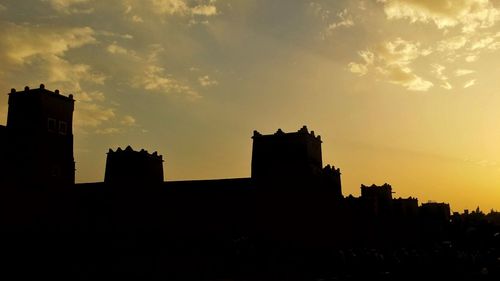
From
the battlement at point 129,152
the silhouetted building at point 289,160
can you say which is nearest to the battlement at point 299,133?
the silhouetted building at point 289,160

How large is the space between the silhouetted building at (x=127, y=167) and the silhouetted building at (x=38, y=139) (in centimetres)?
270

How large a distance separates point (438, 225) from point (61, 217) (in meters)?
39.7

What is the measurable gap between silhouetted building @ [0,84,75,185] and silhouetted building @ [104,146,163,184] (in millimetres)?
2695

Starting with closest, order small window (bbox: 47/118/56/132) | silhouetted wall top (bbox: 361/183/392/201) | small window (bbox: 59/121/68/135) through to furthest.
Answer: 1. small window (bbox: 47/118/56/132)
2. small window (bbox: 59/121/68/135)
3. silhouetted wall top (bbox: 361/183/392/201)

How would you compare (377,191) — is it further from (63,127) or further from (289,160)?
(63,127)

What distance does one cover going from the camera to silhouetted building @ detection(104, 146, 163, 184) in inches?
1432

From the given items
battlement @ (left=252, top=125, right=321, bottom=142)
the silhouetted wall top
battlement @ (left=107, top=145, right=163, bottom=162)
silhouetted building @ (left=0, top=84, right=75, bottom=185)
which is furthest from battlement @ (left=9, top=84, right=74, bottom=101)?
the silhouetted wall top

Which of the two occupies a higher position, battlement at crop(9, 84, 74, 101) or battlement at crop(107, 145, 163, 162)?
battlement at crop(9, 84, 74, 101)

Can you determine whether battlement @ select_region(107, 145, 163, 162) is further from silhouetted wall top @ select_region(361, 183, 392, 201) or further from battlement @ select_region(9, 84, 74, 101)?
silhouetted wall top @ select_region(361, 183, 392, 201)

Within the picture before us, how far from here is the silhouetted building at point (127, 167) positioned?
36.4 metres

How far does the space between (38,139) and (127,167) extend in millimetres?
6664

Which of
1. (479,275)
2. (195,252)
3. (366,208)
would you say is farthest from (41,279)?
(366,208)

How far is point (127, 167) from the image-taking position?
36.6m

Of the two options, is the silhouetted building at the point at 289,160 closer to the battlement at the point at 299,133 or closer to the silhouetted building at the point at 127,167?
the battlement at the point at 299,133
